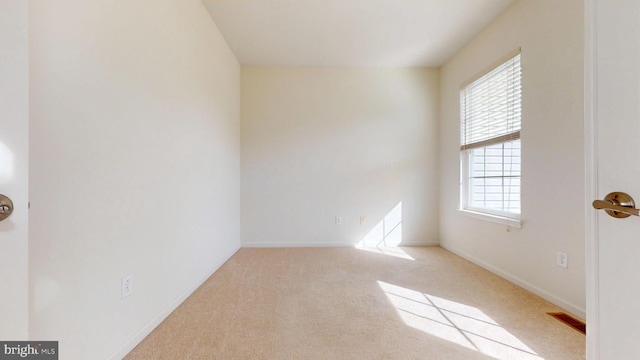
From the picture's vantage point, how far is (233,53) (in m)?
3.41

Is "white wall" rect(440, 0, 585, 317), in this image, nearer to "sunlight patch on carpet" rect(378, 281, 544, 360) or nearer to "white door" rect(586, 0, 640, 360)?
"sunlight patch on carpet" rect(378, 281, 544, 360)

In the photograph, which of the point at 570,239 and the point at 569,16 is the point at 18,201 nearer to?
the point at 570,239

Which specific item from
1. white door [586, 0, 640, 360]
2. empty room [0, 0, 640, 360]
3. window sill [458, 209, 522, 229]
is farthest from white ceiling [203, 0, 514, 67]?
white door [586, 0, 640, 360]

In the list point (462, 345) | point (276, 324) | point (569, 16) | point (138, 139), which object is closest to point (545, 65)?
point (569, 16)

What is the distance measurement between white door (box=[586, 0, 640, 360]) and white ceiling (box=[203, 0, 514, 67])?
7.17 ft

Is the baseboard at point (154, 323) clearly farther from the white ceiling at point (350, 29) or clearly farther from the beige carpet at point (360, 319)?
the white ceiling at point (350, 29)

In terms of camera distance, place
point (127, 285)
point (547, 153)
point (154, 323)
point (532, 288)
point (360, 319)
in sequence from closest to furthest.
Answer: point (127, 285) → point (154, 323) → point (360, 319) → point (547, 153) → point (532, 288)

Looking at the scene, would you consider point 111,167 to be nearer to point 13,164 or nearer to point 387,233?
point 13,164

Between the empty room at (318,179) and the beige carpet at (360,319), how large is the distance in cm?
2

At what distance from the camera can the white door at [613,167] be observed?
2.04ft

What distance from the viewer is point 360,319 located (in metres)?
1.82

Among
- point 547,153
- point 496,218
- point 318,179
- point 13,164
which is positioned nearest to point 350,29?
point 318,179

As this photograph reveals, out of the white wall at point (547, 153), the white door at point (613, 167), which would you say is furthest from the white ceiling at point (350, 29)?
the white door at point (613, 167)

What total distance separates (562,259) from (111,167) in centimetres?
304
